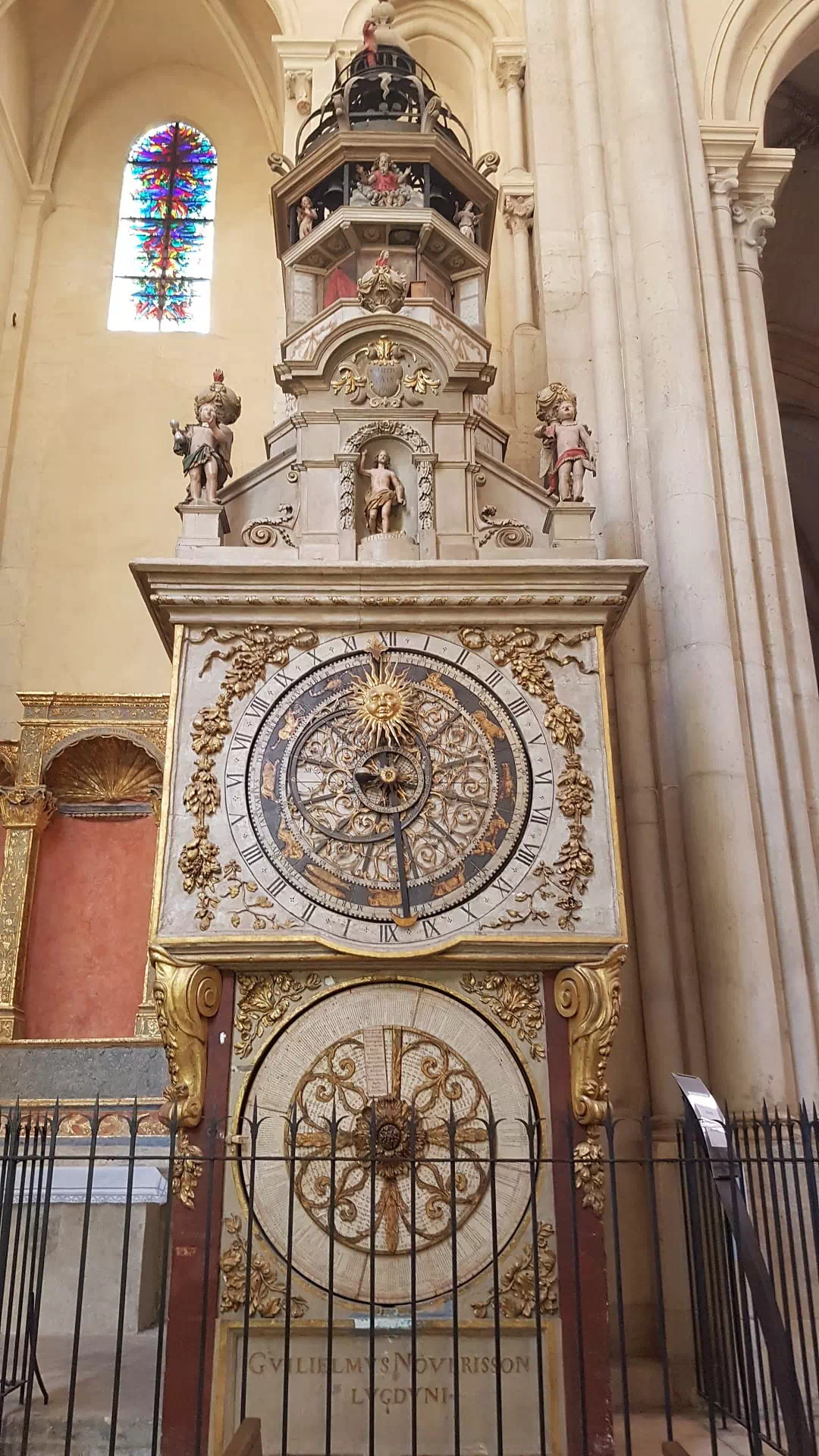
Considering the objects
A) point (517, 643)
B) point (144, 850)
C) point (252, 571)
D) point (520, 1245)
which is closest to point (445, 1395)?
point (520, 1245)

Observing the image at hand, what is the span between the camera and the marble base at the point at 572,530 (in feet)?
20.1

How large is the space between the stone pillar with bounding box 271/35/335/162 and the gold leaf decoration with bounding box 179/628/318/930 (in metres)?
6.80

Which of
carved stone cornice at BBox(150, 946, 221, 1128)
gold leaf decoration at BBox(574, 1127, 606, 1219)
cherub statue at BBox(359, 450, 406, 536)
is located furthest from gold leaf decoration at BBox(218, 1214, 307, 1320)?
cherub statue at BBox(359, 450, 406, 536)

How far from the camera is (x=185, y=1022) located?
4953 mm

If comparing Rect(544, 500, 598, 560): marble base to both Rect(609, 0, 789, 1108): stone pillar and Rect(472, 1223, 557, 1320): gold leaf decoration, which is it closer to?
Rect(609, 0, 789, 1108): stone pillar

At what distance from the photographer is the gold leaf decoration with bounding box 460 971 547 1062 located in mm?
5027

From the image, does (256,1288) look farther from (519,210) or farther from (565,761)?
(519,210)

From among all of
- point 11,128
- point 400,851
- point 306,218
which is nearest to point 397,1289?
point 400,851

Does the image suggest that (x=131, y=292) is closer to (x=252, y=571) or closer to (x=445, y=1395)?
(x=252, y=571)

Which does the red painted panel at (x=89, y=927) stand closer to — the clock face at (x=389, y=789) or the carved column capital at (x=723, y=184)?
the clock face at (x=389, y=789)

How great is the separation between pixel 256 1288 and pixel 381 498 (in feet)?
12.0

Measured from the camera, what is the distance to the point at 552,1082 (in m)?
4.95

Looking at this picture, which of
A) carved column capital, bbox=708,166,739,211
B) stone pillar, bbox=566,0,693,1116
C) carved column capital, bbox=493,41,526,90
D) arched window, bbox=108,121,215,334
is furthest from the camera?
arched window, bbox=108,121,215,334

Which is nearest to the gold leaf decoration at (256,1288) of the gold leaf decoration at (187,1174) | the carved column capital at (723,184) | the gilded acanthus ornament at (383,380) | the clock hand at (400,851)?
the gold leaf decoration at (187,1174)
